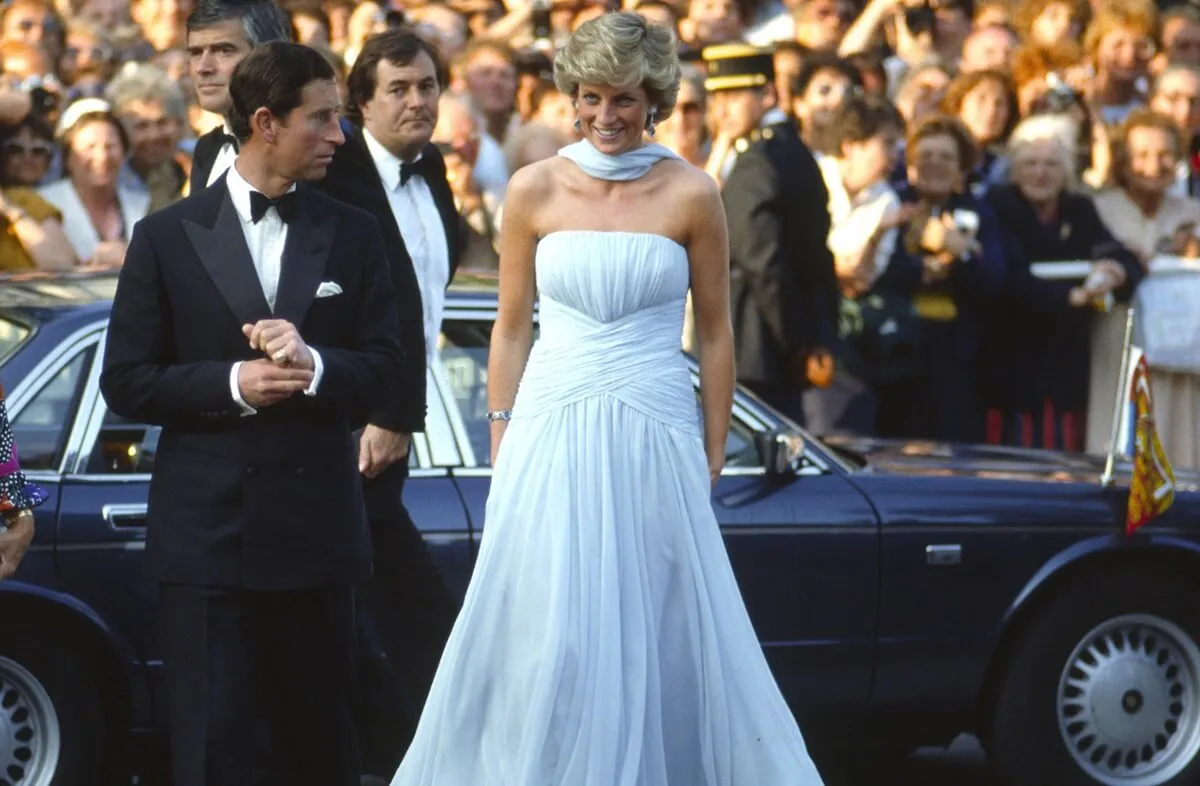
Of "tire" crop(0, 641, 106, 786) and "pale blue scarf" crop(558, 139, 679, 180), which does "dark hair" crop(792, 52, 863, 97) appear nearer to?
"pale blue scarf" crop(558, 139, 679, 180)

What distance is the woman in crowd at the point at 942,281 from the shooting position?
34.9 feet

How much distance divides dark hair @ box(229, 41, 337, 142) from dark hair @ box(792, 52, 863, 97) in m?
6.59

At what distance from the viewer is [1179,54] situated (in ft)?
45.2

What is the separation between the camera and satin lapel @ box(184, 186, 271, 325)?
5195 millimetres

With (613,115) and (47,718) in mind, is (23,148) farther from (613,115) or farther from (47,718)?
(613,115)

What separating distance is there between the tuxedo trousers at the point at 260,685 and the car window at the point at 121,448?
1.22 meters

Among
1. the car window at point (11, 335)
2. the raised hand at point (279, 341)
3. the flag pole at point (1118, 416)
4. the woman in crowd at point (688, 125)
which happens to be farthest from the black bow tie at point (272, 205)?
the woman in crowd at point (688, 125)

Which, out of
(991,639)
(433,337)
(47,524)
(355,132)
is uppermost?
(355,132)

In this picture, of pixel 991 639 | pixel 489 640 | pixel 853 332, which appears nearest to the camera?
pixel 489 640

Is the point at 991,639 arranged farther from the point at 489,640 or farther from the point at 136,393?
the point at 136,393

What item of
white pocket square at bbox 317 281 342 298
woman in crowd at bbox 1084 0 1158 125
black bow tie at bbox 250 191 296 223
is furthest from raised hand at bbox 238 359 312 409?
woman in crowd at bbox 1084 0 1158 125

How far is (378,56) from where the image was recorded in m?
6.49

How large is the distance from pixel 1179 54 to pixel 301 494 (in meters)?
9.68

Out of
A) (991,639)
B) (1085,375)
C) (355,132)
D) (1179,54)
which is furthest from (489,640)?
(1179,54)
